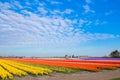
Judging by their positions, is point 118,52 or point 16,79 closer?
point 16,79

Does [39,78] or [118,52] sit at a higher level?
[118,52]

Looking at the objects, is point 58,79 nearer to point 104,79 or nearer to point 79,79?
point 79,79

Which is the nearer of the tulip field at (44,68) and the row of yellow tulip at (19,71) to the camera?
the row of yellow tulip at (19,71)

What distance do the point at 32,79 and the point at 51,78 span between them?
1712 millimetres

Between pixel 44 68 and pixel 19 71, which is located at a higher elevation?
pixel 44 68

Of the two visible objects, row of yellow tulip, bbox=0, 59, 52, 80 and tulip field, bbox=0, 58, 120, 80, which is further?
tulip field, bbox=0, 58, 120, 80

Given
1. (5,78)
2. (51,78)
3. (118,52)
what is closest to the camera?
(5,78)

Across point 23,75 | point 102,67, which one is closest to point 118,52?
point 102,67

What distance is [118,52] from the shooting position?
8825 cm

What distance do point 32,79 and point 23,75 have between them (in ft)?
7.59

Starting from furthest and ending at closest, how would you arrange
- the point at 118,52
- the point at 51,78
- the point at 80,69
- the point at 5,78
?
the point at 118,52 < the point at 80,69 < the point at 51,78 < the point at 5,78

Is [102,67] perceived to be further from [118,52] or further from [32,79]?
[118,52]

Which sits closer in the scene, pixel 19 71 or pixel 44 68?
pixel 19 71

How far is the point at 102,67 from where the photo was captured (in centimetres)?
3164
